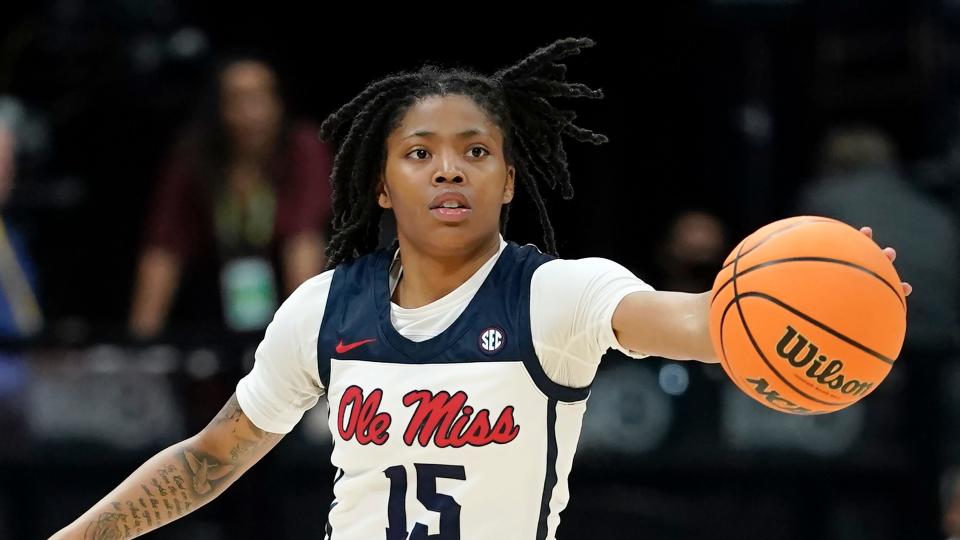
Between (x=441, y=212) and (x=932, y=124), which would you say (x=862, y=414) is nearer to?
(x=932, y=124)

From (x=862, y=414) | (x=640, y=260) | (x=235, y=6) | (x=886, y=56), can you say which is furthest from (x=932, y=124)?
(x=235, y=6)

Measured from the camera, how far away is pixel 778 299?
2.95 meters

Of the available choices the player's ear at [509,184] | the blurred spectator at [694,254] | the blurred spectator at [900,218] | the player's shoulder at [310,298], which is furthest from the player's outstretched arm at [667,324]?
the blurred spectator at [694,254]

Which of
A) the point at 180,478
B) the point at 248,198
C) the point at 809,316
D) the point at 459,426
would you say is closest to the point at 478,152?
the point at 459,426

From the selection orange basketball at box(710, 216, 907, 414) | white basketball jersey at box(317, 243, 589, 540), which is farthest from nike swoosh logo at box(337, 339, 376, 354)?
orange basketball at box(710, 216, 907, 414)

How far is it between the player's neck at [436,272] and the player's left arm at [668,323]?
1.68ft

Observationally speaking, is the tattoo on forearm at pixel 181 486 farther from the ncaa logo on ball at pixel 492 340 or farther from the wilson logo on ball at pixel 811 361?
the wilson logo on ball at pixel 811 361

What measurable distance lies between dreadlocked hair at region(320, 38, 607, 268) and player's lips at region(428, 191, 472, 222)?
217 mm

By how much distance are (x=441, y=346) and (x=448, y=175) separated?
38 cm

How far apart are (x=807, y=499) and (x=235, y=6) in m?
4.24

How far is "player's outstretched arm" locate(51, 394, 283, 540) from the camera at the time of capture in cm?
380

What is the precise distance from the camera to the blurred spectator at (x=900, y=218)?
6.77m

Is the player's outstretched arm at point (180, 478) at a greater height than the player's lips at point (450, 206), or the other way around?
the player's lips at point (450, 206)

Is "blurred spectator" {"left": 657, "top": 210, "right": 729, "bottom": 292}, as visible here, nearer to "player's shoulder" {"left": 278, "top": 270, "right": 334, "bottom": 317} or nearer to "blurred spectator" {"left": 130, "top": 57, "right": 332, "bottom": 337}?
"blurred spectator" {"left": 130, "top": 57, "right": 332, "bottom": 337}
